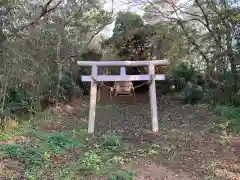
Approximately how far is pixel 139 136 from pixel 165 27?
18.5 ft

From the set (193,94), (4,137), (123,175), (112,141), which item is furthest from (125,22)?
(123,175)

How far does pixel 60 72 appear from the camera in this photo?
11.9 metres

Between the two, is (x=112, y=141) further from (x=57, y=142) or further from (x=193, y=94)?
(x=193, y=94)

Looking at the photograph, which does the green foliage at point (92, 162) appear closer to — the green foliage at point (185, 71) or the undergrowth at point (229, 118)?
the undergrowth at point (229, 118)

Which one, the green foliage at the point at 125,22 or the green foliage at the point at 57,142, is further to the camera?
the green foliage at the point at 125,22

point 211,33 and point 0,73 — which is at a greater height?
point 211,33

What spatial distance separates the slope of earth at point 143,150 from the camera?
561cm

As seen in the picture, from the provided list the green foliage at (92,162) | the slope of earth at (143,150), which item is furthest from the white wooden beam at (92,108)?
the green foliage at (92,162)

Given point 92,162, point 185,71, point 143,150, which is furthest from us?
point 185,71

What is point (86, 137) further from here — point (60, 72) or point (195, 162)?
point (60, 72)

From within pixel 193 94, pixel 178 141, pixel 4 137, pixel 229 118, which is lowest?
pixel 178 141

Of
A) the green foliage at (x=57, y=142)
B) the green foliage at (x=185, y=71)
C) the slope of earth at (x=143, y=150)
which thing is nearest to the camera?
the slope of earth at (x=143, y=150)

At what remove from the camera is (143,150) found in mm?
6801

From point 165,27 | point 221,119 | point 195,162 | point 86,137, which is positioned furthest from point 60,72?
point 195,162
